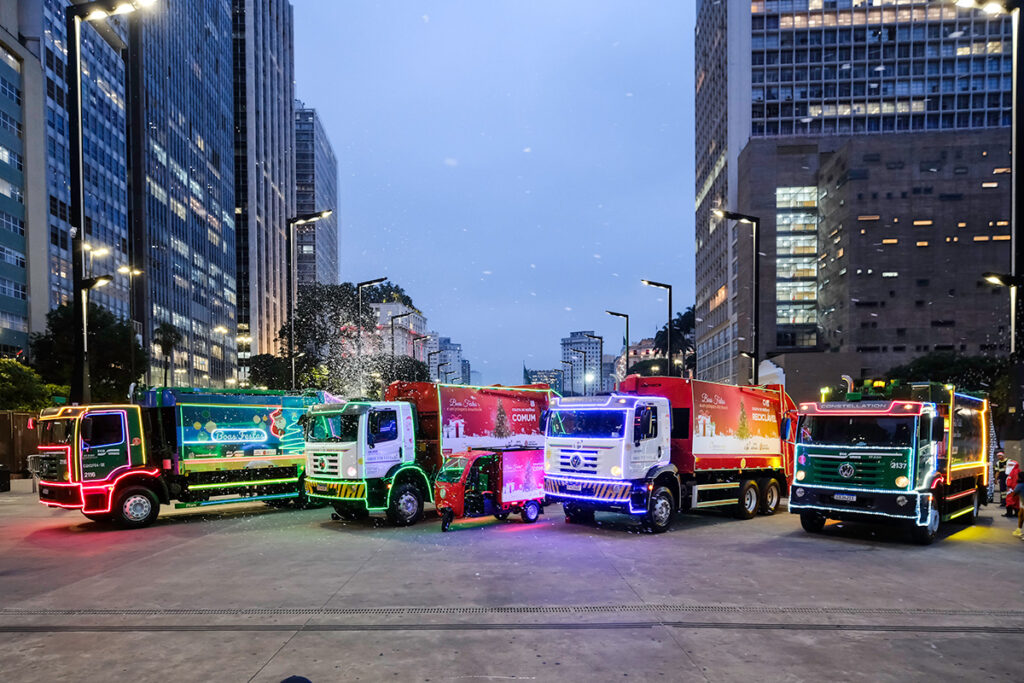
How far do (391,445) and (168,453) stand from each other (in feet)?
18.9

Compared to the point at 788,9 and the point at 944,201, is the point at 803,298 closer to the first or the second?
the point at 944,201

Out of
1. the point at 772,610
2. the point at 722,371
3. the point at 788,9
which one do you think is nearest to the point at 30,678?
the point at 772,610

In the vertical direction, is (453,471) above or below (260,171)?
below

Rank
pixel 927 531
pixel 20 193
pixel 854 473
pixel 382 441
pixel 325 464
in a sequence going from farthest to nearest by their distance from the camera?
pixel 20 193
pixel 325 464
pixel 382 441
pixel 854 473
pixel 927 531

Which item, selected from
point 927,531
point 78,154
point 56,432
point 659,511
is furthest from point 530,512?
point 78,154

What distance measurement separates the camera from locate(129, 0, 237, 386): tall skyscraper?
94438 mm

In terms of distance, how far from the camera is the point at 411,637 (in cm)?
761

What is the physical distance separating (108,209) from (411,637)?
90.7 meters

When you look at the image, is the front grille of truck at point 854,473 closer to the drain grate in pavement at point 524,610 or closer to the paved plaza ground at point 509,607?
the paved plaza ground at point 509,607

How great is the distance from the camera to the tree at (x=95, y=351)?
5234 cm

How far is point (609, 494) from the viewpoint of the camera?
48.9ft

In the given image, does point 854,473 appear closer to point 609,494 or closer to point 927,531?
point 927,531

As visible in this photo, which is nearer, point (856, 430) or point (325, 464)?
point (856, 430)

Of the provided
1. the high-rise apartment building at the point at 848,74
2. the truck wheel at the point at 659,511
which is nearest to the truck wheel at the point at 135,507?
the truck wheel at the point at 659,511
